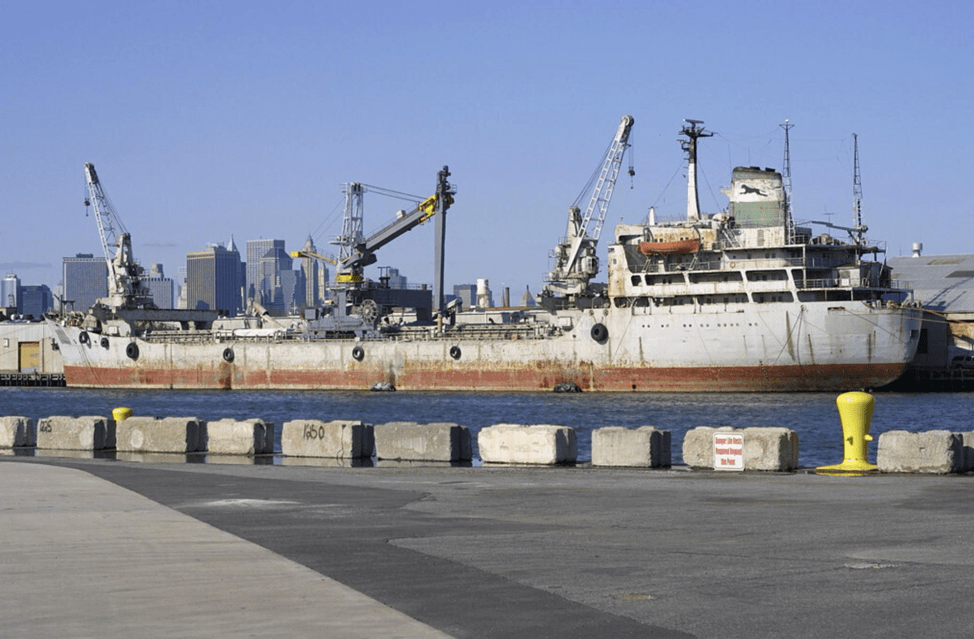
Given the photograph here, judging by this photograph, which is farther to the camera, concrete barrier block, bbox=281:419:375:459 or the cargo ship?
the cargo ship

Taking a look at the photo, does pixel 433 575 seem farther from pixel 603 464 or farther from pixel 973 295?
pixel 973 295

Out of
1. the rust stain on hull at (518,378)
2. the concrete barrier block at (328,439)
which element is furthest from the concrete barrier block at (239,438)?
the rust stain on hull at (518,378)

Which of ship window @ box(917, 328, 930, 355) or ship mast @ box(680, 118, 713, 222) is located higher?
ship mast @ box(680, 118, 713, 222)

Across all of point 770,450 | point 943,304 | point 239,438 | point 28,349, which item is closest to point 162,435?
point 239,438

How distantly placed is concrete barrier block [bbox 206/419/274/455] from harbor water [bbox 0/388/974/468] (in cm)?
1065

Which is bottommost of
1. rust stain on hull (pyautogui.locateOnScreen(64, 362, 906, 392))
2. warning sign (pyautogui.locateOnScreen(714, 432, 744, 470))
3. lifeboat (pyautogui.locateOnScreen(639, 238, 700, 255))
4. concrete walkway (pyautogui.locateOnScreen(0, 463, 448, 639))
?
concrete walkway (pyautogui.locateOnScreen(0, 463, 448, 639))

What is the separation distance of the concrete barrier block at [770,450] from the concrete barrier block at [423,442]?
17.7ft

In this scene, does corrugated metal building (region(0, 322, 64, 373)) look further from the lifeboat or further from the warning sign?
the warning sign

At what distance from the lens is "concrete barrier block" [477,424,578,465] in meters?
21.8

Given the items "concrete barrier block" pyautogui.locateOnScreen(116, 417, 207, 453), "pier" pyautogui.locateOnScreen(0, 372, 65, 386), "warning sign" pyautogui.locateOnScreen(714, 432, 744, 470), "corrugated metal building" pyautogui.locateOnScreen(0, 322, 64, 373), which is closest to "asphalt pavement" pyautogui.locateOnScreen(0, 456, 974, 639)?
"warning sign" pyautogui.locateOnScreen(714, 432, 744, 470)

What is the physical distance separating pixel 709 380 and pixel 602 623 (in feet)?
202

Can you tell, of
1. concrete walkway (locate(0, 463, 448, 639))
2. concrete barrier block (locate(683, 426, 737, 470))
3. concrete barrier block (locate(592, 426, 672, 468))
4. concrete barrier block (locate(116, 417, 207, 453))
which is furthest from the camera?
concrete barrier block (locate(116, 417, 207, 453))

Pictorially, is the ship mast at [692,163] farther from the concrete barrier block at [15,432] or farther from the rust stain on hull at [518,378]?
the concrete barrier block at [15,432]

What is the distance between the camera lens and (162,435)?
2545cm
